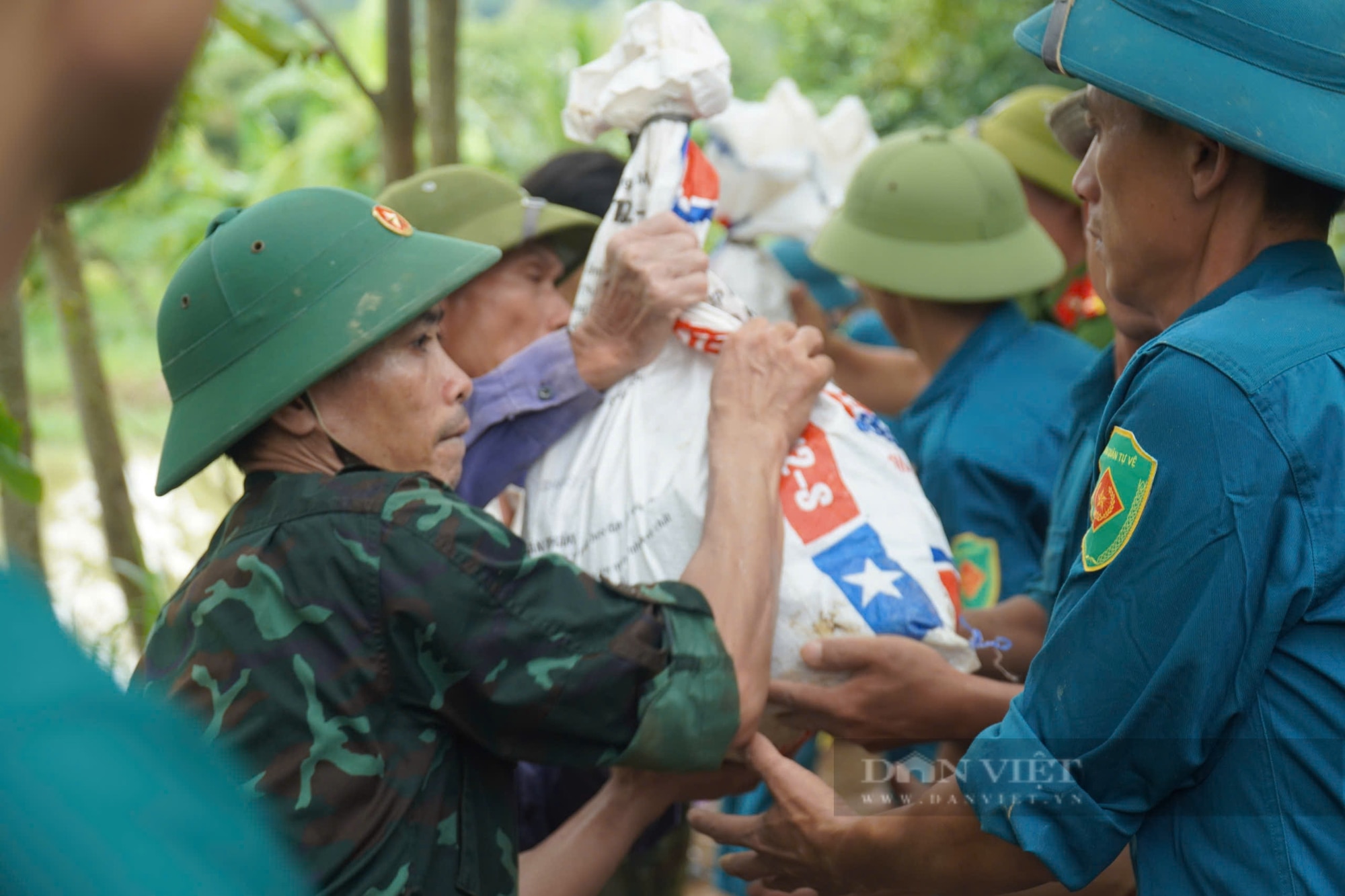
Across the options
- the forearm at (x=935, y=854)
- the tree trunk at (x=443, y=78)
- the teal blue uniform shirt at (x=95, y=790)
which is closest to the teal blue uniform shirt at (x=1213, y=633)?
the forearm at (x=935, y=854)

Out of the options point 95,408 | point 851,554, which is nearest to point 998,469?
point 851,554

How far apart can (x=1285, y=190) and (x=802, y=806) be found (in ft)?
3.96

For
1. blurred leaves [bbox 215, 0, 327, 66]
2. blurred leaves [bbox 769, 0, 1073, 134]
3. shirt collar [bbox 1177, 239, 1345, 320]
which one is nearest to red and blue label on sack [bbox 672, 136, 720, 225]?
shirt collar [bbox 1177, 239, 1345, 320]

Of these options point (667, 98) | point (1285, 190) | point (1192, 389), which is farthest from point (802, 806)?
point (667, 98)

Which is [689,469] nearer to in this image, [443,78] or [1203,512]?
[1203,512]

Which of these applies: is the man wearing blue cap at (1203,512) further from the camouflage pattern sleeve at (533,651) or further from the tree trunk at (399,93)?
the tree trunk at (399,93)

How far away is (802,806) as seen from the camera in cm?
205

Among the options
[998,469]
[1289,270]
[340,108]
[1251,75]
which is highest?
[1251,75]

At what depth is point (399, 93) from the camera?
125 inches

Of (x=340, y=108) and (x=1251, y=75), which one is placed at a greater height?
(x=1251, y=75)

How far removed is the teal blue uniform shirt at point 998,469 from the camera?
2.91 meters

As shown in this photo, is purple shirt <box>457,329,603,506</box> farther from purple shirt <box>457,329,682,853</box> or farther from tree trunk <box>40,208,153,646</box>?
tree trunk <box>40,208,153,646</box>

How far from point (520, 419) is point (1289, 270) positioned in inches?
53.6

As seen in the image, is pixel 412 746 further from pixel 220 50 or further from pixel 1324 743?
pixel 220 50
